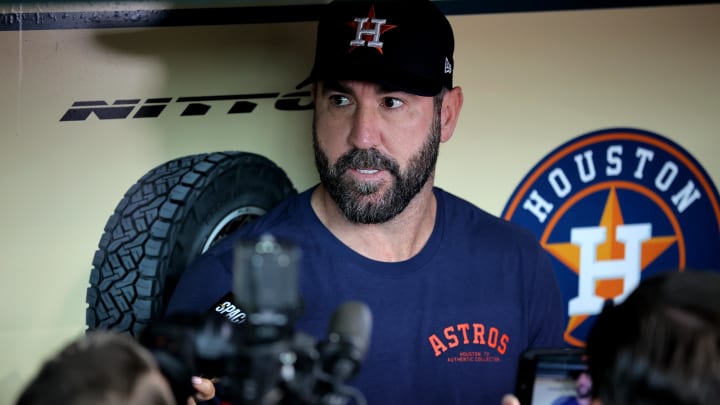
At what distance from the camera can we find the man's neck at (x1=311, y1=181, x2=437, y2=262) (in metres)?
2.51

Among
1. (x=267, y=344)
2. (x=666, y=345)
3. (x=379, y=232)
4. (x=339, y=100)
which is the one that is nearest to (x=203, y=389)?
(x=379, y=232)

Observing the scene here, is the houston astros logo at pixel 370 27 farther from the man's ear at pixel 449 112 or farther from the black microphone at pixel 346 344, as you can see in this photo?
the black microphone at pixel 346 344

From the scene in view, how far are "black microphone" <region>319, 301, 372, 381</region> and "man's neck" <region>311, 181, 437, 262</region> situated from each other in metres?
1.30

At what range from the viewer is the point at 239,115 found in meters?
2.70

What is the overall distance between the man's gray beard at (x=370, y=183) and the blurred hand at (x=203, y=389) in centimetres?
55

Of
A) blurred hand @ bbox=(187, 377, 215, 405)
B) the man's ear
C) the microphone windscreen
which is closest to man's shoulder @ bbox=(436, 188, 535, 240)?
the man's ear

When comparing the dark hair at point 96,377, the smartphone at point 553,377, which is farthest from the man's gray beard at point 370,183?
the dark hair at point 96,377

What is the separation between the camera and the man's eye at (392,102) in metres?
2.45

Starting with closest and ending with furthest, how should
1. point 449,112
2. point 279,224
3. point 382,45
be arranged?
point 382,45, point 279,224, point 449,112

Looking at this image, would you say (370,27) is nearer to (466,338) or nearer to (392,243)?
(392,243)

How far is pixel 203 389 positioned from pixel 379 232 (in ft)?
2.07

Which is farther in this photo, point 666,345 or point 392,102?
point 392,102

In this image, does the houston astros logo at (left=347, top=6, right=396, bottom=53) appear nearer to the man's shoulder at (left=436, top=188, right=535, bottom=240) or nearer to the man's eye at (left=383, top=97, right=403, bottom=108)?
the man's eye at (left=383, top=97, right=403, bottom=108)

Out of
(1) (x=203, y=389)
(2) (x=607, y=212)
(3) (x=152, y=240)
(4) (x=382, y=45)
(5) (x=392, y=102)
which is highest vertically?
(4) (x=382, y=45)
